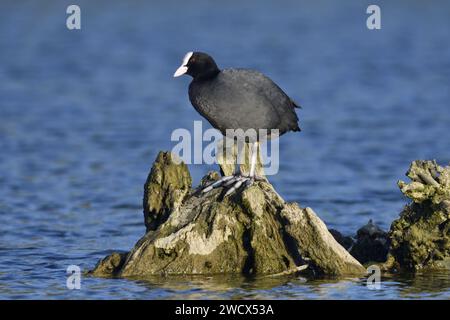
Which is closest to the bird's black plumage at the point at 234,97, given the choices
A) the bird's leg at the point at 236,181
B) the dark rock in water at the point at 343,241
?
the bird's leg at the point at 236,181

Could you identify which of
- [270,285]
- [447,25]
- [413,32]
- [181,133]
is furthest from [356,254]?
[447,25]

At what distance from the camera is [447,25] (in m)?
39.8

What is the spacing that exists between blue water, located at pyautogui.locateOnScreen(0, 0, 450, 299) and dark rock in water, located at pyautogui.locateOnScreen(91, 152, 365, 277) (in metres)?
0.22

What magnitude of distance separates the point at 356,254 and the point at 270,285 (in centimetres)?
136

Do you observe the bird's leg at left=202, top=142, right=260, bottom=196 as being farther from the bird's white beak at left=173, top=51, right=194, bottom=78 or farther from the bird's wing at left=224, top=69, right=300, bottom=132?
the bird's white beak at left=173, top=51, right=194, bottom=78

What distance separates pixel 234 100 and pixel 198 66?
540mm

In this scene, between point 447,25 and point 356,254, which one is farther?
point 447,25

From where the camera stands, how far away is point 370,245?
426 inches

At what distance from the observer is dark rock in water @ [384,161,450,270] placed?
400 inches

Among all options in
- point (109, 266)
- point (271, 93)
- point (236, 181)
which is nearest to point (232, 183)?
point (236, 181)

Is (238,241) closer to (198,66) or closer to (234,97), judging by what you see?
(234,97)

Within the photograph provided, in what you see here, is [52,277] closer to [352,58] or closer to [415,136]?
[415,136]

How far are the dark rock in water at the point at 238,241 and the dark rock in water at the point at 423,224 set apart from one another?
53 cm

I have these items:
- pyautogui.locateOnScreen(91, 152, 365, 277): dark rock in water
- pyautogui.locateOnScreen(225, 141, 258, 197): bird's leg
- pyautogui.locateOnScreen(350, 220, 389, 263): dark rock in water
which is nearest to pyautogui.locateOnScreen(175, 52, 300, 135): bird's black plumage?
pyautogui.locateOnScreen(225, 141, 258, 197): bird's leg
